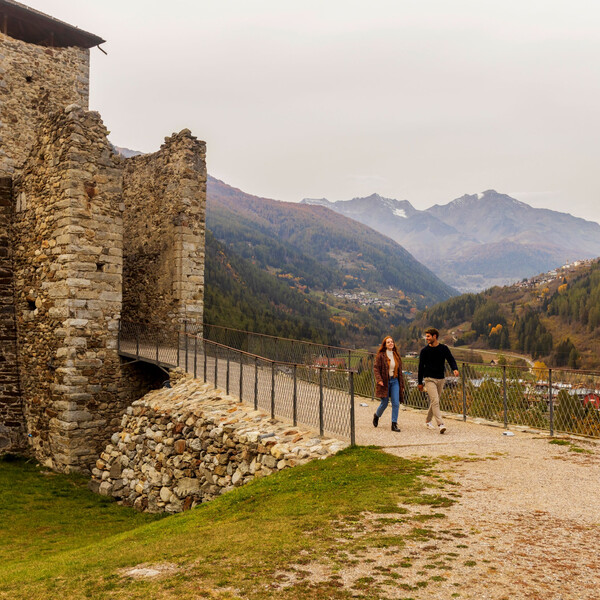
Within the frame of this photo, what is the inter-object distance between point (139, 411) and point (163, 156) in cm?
884

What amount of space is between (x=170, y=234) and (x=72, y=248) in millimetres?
3821

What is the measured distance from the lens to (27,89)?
1942 centimetres

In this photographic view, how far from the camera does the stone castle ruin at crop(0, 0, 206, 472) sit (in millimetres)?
15297

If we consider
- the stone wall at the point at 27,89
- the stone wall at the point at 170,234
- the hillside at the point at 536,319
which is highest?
the stone wall at the point at 27,89

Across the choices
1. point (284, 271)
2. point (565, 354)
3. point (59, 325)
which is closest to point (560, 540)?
point (59, 325)

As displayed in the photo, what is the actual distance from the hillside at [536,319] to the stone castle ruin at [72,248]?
8911 cm

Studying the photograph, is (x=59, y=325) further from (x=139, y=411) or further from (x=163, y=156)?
(x=163, y=156)

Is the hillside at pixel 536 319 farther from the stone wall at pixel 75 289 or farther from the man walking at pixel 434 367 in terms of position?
the stone wall at pixel 75 289

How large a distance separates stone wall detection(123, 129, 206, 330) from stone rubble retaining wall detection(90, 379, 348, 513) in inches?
163

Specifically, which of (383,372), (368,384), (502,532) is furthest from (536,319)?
(502,532)

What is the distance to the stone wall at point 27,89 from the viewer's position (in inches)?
744

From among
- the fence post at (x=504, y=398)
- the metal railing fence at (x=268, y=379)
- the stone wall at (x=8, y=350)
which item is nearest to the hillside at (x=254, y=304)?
the stone wall at (x=8, y=350)

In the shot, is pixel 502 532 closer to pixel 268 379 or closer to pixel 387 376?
pixel 387 376

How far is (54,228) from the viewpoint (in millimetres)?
15609
